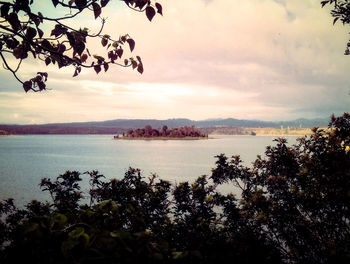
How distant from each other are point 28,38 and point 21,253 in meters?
2.39

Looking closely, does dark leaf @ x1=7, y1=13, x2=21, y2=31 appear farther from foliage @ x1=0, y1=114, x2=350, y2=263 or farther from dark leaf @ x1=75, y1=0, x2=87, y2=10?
foliage @ x1=0, y1=114, x2=350, y2=263

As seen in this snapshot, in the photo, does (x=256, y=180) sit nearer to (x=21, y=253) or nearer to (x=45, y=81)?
(x=45, y=81)

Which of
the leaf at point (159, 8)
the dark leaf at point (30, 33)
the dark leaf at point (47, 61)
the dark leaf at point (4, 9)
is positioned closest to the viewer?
the dark leaf at point (4, 9)

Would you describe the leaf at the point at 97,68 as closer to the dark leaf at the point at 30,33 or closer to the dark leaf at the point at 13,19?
the dark leaf at the point at 30,33

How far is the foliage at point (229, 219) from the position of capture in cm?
188

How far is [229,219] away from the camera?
7.08 m

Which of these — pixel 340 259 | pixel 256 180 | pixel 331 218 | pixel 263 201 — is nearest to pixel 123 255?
pixel 340 259

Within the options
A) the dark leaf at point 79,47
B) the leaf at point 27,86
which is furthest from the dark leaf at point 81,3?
the leaf at point 27,86

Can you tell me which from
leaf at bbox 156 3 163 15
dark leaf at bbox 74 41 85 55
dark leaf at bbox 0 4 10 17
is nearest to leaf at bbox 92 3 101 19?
dark leaf at bbox 74 41 85 55

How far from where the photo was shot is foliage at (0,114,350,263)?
188 centimetres

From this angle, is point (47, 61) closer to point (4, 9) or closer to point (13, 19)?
point (13, 19)

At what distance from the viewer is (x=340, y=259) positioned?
14.1ft

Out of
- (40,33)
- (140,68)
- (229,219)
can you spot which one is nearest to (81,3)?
(40,33)

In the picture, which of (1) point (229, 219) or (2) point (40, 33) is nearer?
(2) point (40, 33)
